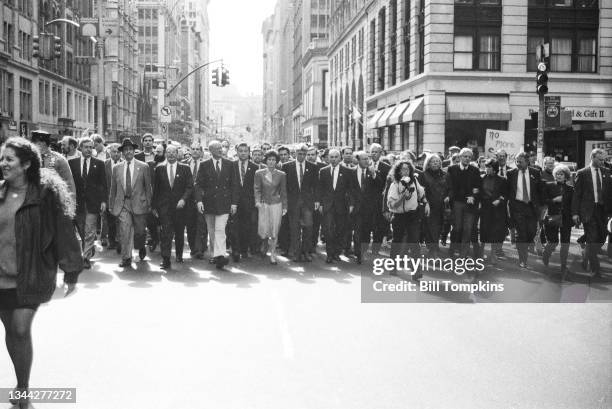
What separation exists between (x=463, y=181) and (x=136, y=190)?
5.56 meters

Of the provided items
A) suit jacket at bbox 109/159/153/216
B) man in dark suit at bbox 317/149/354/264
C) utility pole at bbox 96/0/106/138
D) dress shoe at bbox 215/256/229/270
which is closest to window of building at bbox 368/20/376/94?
utility pole at bbox 96/0/106/138

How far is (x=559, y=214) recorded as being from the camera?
547 inches

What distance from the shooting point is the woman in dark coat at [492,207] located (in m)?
13.4

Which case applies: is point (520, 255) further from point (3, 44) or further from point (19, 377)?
point (3, 44)

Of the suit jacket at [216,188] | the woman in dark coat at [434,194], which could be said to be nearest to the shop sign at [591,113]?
the woman in dark coat at [434,194]

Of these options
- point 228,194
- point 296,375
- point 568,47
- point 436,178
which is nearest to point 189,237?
point 228,194

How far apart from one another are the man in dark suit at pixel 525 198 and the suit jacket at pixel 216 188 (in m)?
5.06

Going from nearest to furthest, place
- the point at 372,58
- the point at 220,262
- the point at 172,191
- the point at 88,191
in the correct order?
the point at 220,262 → the point at 88,191 → the point at 172,191 → the point at 372,58

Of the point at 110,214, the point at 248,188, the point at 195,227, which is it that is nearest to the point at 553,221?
the point at 248,188

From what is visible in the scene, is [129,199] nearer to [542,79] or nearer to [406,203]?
[406,203]

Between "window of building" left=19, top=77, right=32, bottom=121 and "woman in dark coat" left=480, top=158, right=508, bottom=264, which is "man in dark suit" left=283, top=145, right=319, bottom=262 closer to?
"woman in dark coat" left=480, top=158, right=508, bottom=264

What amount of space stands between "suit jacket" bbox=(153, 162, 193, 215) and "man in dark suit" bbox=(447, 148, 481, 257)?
15.2 ft

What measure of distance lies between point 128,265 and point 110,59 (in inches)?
2641

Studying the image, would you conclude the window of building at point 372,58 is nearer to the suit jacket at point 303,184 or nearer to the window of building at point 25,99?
the window of building at point 25,99
